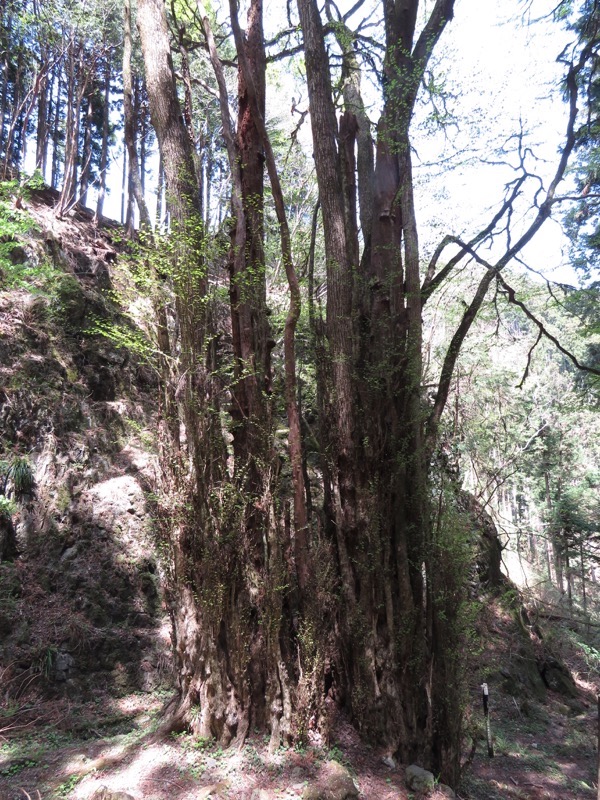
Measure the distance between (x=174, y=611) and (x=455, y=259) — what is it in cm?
535

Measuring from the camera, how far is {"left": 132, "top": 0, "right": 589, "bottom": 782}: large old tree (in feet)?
13.8

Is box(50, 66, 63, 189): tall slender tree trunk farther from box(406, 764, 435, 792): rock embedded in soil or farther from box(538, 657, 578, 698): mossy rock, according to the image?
box(538, 657, 578, 698): mossy rock

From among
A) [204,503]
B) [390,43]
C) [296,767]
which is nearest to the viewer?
[296,767]

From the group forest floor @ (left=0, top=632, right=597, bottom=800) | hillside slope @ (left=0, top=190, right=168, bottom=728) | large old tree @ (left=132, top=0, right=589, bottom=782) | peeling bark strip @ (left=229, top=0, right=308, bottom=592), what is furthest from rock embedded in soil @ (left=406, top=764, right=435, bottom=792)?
hillside slope @ (left=0, top=190, right=168, bottom=728)

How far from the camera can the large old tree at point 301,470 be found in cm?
421

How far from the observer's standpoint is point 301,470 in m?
4.83

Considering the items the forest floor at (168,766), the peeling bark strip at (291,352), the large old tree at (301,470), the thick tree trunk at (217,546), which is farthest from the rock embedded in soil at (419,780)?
the peeling bark strip at (291,352)

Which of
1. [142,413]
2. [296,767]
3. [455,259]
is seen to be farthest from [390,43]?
[296,767]

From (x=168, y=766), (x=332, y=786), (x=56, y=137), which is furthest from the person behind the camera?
(x=56, y=137)

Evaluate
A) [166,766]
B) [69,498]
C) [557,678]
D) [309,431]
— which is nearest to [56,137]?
[69,498]

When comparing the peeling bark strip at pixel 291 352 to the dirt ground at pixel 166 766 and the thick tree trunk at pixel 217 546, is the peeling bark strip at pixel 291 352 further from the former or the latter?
the dirt ground at pixel 166 766

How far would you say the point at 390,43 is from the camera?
611cm

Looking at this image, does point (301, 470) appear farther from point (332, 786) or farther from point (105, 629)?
point (105, 629)

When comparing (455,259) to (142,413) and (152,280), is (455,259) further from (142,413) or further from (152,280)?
(142,413)
